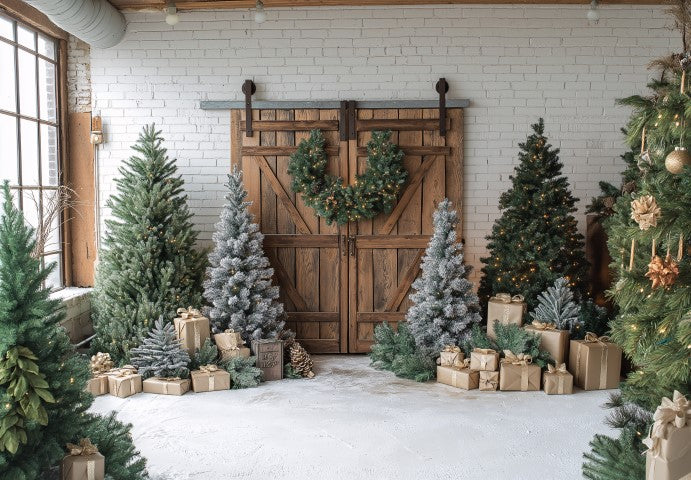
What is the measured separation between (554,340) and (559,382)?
1.29 ft

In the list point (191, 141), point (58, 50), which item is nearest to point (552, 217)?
point (191, 141)

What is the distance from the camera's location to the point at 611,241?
454 centimetres

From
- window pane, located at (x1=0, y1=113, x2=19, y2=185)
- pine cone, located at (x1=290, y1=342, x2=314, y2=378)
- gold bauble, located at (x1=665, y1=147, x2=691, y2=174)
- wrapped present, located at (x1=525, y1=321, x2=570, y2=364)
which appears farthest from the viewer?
pine cone, located at (x1=290, y1=342, x2=314, y2=378)

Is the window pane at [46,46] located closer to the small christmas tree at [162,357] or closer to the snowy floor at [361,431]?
the small christmas tree at [162,357]

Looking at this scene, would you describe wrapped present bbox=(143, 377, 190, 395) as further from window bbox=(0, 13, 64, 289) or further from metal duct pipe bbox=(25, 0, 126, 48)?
metal duct pipe bbox=(25, 0, 126, 48)

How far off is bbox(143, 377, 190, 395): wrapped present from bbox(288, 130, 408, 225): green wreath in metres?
2.10

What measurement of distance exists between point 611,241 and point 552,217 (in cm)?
151

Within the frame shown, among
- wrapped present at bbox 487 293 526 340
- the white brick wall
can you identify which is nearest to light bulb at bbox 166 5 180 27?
the white brick wall

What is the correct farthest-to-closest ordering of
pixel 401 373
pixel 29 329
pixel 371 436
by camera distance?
→ pixel 401 373
pixel 371 436
pixel 29 329

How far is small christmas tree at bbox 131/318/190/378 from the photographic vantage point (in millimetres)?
5547

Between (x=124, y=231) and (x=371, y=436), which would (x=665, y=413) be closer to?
(x=371, y=436)

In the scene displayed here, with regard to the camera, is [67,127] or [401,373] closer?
[401,373]

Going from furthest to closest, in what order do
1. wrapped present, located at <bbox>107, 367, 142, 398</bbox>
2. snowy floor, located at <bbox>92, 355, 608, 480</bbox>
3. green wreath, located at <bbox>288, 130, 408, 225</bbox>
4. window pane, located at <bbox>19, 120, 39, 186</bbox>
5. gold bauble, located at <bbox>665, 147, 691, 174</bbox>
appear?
green wreath, located at <bbox>288, 130, 408, 225</bbox>, window pane, located at <bbox>19, 120, 39, 186</bbox>, wrapped present, located at <bbox>107, 367, 142, 398</bbox>, snowy floor, located at <bbox>92, 355, 608, 480</bbox>, gold bauble, located at <bbox>665, 147, 691, 174</bbox>

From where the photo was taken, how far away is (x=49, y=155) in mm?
6301
